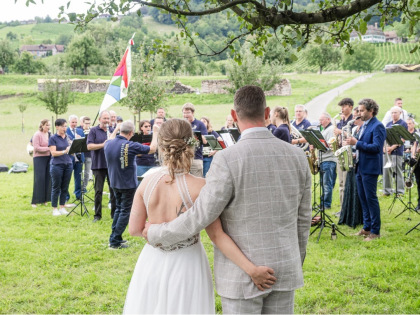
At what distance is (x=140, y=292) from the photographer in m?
3.52

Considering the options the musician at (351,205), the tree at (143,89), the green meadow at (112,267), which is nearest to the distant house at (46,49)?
the tree at (143,89)

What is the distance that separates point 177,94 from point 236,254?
170 feet

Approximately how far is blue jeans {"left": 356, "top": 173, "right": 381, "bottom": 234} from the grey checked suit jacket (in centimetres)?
543

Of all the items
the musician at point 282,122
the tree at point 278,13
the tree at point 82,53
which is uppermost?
the tree at point 82,53

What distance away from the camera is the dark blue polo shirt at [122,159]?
809cm

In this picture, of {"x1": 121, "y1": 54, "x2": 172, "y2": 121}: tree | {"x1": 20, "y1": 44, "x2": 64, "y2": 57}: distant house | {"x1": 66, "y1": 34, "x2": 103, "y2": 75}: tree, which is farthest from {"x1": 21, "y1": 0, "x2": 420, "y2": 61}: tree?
{"x1": 20, "y1": 44, "x2": 64, "y2": 57}: distant house

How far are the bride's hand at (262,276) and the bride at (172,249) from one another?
73 centimetres

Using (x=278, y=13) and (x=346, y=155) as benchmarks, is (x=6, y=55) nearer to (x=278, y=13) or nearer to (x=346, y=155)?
(x=346, y=155)

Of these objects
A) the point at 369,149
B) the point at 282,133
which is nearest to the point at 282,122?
the point at 282,133

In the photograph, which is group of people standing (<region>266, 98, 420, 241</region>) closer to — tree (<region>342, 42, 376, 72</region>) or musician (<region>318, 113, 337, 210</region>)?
musician (<region>318, 113, 337, 210</region>)

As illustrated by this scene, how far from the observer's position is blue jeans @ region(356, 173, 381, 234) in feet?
26.1

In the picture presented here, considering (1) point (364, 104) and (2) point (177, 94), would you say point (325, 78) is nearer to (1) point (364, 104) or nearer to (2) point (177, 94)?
(2) point (177, 94)

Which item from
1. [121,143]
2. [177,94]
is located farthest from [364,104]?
[177,94]

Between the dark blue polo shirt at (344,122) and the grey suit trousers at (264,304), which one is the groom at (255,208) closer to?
the grey suit trousers at (264,304)
